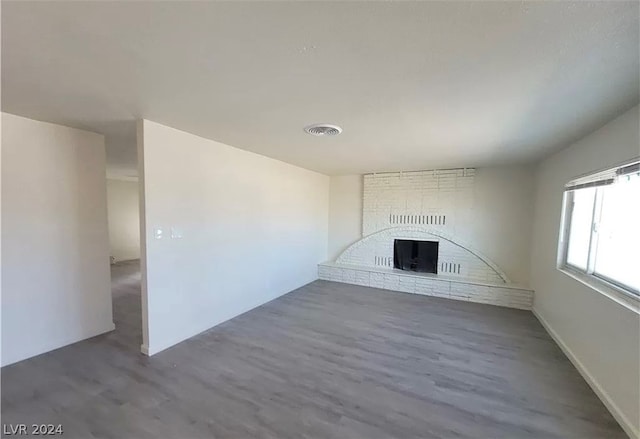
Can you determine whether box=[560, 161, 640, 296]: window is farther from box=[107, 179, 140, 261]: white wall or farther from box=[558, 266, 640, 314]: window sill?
box=[107, 179, 140, 261]: white wall

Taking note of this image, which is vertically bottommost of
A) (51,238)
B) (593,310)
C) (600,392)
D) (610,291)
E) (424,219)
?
(600,392)

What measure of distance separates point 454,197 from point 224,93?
4387mm

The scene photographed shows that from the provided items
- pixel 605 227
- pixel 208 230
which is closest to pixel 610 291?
pixel 605 227

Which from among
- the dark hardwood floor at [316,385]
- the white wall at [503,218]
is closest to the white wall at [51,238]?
the dark hardwood floor at [316,385]

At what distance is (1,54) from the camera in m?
1.45

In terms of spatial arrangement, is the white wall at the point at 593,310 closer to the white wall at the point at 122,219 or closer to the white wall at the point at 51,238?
the white wall at the point at 51,238

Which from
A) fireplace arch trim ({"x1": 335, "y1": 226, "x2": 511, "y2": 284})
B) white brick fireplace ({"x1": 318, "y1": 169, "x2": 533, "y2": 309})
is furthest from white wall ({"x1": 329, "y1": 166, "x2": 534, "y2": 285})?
fireplace arch trim ({"x1": 335, "y1": 226, "x2": 511, "y2": 284})

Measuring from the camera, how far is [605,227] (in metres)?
2.48

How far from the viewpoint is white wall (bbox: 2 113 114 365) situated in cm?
253

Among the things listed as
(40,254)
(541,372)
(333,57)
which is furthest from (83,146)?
(541,372)

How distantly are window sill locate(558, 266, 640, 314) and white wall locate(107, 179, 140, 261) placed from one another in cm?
842

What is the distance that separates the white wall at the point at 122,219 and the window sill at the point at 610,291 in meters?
8.42

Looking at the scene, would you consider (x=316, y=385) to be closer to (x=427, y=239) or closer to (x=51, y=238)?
(x=51, y=238)

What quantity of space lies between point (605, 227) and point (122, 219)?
9.12 metres
